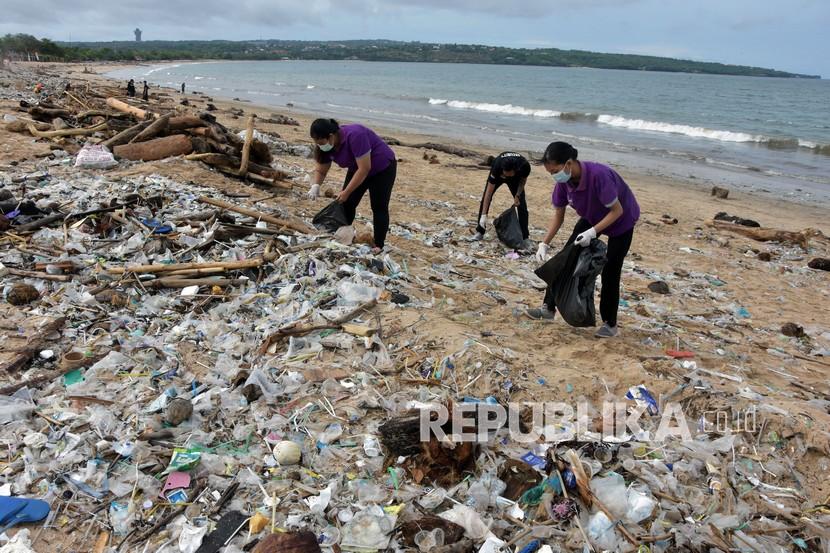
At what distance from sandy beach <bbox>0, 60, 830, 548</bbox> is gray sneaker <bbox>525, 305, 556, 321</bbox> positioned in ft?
0.22

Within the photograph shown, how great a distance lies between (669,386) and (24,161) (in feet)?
27.0

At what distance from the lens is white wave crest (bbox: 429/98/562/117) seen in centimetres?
2864

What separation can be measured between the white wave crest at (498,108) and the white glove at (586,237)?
2579 centimetres

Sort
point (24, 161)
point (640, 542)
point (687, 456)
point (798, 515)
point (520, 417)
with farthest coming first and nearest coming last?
point (24, 161), point (520, 417), point (687, 456), point (798, 515), point (640, 542)

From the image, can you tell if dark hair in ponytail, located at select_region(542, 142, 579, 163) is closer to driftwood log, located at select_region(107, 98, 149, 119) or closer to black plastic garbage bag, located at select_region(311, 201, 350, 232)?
black plastic garbage bag, located at select_region(311, 201, 350, 232)

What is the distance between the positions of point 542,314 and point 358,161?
2.04 meters

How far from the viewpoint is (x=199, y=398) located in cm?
Result: 314

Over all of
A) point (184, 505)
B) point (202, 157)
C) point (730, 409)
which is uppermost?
point (202, 157)

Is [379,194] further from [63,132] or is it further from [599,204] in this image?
[63,132]

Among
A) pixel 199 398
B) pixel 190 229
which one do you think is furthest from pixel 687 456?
pixel 190 229

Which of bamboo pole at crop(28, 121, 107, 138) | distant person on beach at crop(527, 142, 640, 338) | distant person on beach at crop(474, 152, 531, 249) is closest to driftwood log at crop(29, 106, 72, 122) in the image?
bamboo pole at crop(28, 121, 107, 138)

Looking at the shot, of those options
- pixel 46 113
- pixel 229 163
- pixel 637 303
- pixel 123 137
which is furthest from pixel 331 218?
pixel 46 113

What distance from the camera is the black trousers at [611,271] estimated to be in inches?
162

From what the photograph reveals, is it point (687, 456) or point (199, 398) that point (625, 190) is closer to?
point (687, 456)
